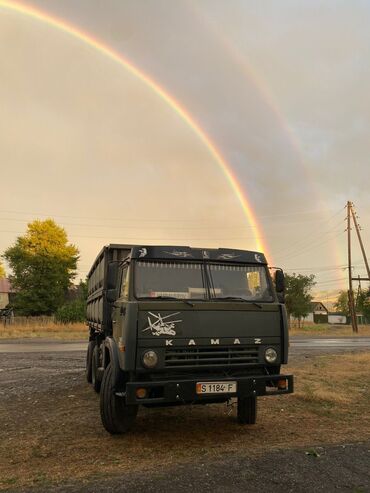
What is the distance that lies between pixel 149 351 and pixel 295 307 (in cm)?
5638

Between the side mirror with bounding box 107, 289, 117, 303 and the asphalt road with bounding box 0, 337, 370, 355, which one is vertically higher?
the side mirror with bounding box 107, 289, 117, 303

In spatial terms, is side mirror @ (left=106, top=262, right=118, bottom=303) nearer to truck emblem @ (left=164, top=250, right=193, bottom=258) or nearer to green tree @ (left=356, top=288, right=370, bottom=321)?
truck emblem @ (left=164, top=250, right=193, bottom=258)

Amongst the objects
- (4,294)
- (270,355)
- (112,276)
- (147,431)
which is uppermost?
(4,294)

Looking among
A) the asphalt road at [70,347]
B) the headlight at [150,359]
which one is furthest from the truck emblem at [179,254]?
the asphalt road at [70,347]

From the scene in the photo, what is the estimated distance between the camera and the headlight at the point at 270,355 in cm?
633

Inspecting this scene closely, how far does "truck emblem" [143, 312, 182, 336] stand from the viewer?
5.84 metres

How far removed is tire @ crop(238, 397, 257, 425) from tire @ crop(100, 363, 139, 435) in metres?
1.81

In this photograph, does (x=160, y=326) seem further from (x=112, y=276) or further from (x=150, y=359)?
(x=112, y=276)

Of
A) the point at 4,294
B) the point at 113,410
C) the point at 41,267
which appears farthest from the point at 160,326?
the point at 4,294

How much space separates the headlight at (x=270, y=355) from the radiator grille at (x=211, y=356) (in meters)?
0.16

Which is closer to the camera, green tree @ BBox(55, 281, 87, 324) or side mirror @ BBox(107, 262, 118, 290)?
side mirror @ BBox(107, 262, 118, 290)

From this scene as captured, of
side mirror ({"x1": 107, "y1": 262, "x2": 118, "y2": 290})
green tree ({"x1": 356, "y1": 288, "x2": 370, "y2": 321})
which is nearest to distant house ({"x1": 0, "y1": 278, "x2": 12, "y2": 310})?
green tree ({"x1": 356, "y1": 288, "x2": 370, "y2": 321})

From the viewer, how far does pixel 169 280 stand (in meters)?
6.43

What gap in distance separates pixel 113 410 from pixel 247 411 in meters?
2.22
